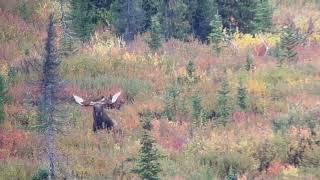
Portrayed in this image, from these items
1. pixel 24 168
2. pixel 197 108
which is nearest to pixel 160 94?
pixel 197 108

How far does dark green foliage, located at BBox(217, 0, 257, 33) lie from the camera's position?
1027 inches

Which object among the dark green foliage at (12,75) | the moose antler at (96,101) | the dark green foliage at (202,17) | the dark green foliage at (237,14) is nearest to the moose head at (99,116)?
the moose antler at (96,101)

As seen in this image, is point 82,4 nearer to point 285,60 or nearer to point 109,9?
point 109,9

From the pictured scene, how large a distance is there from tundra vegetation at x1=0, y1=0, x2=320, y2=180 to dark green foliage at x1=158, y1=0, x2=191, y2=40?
0.13 feet

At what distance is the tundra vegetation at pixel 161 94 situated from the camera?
11.5 m

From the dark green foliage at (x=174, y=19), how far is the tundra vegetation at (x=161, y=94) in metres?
0.04

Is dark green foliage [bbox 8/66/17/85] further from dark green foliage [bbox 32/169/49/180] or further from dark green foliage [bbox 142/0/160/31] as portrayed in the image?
dark green foliage [bbox 142/0/160/31]

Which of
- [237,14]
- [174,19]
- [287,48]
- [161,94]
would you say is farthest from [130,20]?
[161,94]

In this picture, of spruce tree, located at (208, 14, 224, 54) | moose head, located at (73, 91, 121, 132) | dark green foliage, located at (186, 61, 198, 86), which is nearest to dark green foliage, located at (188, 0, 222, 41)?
spruce tree, located at (208, 14, 224, 54)

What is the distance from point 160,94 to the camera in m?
16.7

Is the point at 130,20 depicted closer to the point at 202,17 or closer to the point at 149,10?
the point at 149,10

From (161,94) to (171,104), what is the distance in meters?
1.46

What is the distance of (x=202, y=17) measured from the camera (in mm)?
25609

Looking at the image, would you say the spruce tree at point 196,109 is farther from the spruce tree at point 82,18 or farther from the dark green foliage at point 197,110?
the spruce tree at point 82,18
